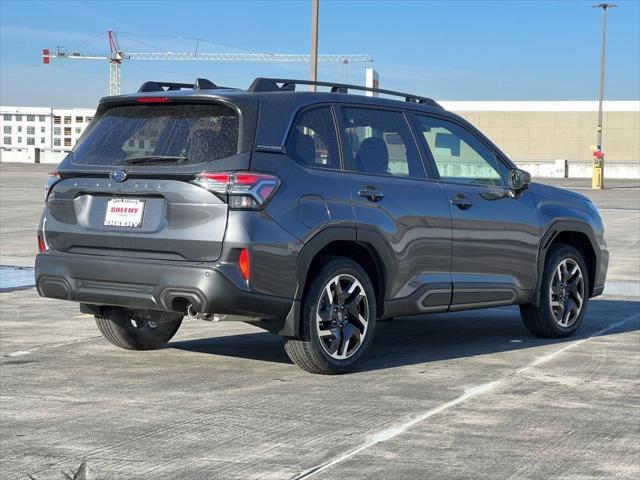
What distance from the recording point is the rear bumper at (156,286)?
6672 mm

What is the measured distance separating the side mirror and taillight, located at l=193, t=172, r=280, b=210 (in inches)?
108

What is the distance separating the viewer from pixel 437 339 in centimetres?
925

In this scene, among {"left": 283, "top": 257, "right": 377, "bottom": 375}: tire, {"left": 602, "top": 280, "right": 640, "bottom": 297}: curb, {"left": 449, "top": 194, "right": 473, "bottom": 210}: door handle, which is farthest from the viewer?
{"left": 602, "top": 280, "right": 640, "bottom": 297}: curb

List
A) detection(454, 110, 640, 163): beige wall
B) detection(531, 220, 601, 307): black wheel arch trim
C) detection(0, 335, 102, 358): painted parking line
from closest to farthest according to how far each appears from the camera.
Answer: detection(0, 335, 102, 358): painted parking line, detection(531, 220, 601, 307): black wheel arch trim, detection(454, 110, 640, 163): beige wall

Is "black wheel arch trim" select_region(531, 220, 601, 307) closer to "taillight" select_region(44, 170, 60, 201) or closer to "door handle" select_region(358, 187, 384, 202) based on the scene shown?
"door handle" select_region(358, 187, 384, 202)

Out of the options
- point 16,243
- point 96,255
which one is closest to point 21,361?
point 96,255

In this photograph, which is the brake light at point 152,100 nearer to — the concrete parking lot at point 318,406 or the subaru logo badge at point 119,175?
the subaru logo badge at point 119,175

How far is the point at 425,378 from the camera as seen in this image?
7.36m

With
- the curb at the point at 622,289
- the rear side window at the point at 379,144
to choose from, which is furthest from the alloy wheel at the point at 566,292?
the curb at the point at 622,289

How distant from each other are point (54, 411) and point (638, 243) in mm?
15254

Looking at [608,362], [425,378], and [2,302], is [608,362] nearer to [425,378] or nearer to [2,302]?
[425,378]

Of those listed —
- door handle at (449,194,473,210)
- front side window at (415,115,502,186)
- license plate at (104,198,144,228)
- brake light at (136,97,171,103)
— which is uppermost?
brake light at (136,97,171,103)

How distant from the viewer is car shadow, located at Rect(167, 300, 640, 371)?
828 centimetres

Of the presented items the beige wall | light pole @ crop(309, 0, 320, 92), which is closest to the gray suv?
light pole @ crop(309, 0, 320, 92)
